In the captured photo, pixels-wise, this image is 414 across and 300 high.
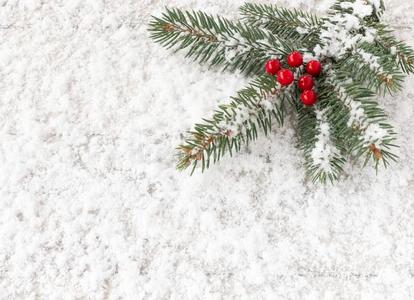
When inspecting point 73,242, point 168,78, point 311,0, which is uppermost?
point 311,0

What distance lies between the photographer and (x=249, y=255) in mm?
811

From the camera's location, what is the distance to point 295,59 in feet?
2.68

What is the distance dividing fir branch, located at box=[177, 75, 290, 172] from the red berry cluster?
0.06 feet

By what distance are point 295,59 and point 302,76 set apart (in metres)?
0.03

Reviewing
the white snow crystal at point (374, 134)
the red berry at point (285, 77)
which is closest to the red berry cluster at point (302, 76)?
the red berry at point (285, 77)

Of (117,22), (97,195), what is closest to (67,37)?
(117,22)

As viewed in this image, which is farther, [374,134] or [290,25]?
[290,25]

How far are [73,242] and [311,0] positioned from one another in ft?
2.19

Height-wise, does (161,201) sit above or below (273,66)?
below

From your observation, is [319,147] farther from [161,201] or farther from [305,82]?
[161,201]

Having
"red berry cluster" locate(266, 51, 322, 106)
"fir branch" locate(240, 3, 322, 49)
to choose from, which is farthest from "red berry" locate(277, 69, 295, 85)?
"fir branch" locate(240, 3, 322, 49)

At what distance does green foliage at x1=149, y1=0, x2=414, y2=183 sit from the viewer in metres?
0.78

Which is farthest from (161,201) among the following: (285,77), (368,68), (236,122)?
(368,68)

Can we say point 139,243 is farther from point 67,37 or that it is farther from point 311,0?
point 311,0
